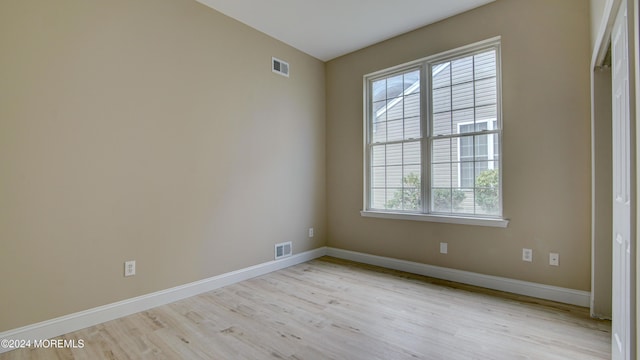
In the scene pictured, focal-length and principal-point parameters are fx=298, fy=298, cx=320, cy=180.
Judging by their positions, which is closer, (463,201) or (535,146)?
(535,146)

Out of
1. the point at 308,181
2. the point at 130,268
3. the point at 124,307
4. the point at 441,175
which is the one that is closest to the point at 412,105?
the point at 441,175

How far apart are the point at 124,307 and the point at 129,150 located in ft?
4.26

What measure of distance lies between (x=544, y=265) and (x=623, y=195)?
1.63 metres

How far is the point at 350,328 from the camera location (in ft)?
7.32

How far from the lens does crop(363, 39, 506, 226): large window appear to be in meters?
3.11

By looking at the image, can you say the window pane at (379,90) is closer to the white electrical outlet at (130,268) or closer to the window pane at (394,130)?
the window pane at (394,130)

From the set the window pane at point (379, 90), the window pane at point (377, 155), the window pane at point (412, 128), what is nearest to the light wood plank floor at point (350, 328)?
the window pane at point (377, 155)

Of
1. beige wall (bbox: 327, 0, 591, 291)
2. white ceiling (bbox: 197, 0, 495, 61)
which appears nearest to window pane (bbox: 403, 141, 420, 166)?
beige wall (bbox: 327, 0, 591, 291)

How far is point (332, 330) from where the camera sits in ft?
7.23

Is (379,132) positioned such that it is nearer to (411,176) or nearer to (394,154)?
(394,154)

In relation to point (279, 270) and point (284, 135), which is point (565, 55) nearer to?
point (284, 135)

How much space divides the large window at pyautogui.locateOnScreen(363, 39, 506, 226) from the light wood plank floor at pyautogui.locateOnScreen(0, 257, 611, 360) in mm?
994

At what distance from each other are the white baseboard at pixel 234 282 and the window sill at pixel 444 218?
531 mm

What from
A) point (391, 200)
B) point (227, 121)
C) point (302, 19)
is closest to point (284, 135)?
point (227, 121)
